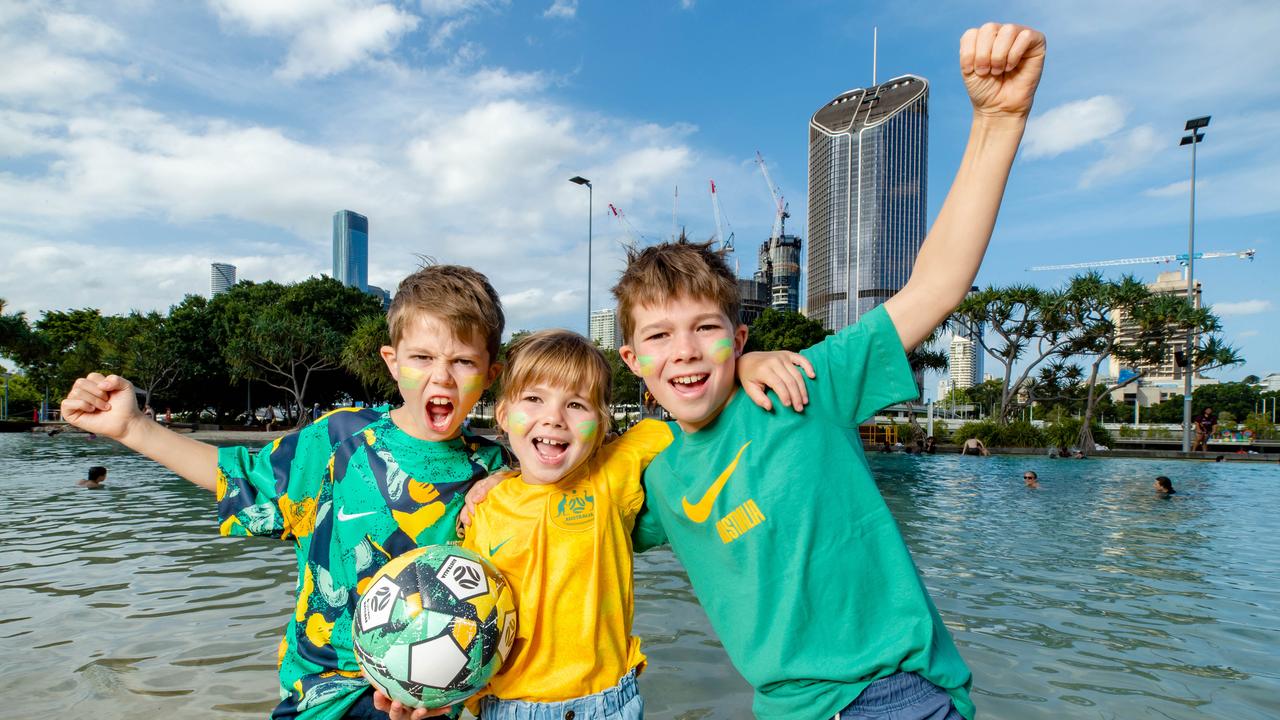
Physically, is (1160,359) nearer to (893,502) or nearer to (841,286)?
(893,502)

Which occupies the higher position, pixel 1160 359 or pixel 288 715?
pixel 1160 359

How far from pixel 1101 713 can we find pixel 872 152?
145m

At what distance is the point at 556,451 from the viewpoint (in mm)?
2305

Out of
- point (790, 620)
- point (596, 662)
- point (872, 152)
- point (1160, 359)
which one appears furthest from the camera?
point (872, 152)

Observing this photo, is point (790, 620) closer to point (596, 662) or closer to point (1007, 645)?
point (596, 662)

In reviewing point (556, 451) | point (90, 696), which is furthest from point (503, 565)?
point (90, 696)

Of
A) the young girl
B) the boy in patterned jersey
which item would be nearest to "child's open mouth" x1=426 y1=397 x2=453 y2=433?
the boy in patterned jersey

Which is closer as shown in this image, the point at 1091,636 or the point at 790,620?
the point at 790,620

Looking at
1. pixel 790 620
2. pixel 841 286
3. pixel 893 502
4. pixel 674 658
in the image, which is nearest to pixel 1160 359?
pixel 893 502

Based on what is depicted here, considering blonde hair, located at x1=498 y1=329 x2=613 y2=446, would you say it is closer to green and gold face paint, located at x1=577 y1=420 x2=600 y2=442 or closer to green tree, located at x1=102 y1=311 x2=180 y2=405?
green and gold face paint, located at x1=577 y1=420 x2=600 y2=442

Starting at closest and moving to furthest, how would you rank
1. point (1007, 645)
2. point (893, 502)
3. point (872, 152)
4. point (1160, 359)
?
point (1007, 645) < point (893, 502) < point (1160, 359) < point (872, 152)

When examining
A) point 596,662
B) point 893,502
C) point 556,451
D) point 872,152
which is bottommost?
point 893,502

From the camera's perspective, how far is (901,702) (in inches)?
67.9

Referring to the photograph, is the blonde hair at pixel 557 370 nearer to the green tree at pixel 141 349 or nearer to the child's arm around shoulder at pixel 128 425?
the child's arm around shoulder at pixel 128 425
